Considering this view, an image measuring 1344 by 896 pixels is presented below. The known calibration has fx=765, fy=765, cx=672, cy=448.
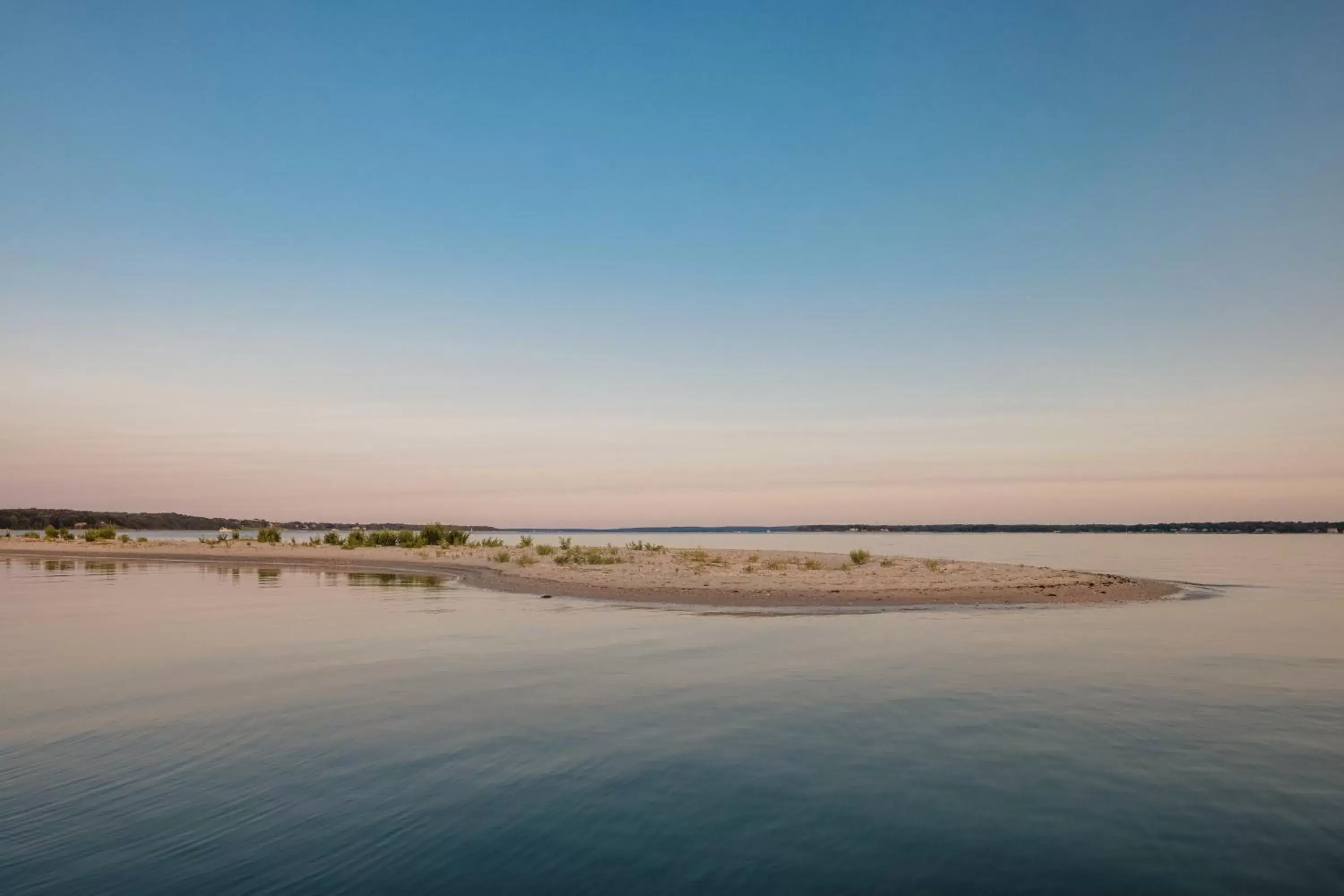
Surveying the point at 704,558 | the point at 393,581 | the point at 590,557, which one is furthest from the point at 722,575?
the point at 393,581

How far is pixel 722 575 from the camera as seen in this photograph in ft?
127

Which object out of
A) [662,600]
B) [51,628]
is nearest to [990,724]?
[662,600]

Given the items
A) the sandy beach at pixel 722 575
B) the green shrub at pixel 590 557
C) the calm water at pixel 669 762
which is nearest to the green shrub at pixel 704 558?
the sandy beach at pixel 722 575

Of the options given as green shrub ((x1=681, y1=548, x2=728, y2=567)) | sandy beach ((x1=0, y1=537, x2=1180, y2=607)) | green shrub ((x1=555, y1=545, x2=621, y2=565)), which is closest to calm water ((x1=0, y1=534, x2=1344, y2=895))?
Answer: sandy beach ((x1=0, y1=537, x2=1180, y2=607))

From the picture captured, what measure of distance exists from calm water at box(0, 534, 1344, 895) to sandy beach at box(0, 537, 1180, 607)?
9.06m

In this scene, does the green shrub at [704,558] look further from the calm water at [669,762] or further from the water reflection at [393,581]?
the calm water at [669,762]

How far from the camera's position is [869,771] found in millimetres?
9805

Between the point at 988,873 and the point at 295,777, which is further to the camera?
the point at 295,777

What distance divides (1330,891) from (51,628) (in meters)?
28.0

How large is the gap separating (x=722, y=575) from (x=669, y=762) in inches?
1126

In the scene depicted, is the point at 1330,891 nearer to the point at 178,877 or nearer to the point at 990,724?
the point at 990,724

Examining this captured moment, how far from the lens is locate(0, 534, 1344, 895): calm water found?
7.16 metres

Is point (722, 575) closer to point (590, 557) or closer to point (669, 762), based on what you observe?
point (590, 557)

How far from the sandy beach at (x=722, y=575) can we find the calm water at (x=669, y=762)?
906cm
